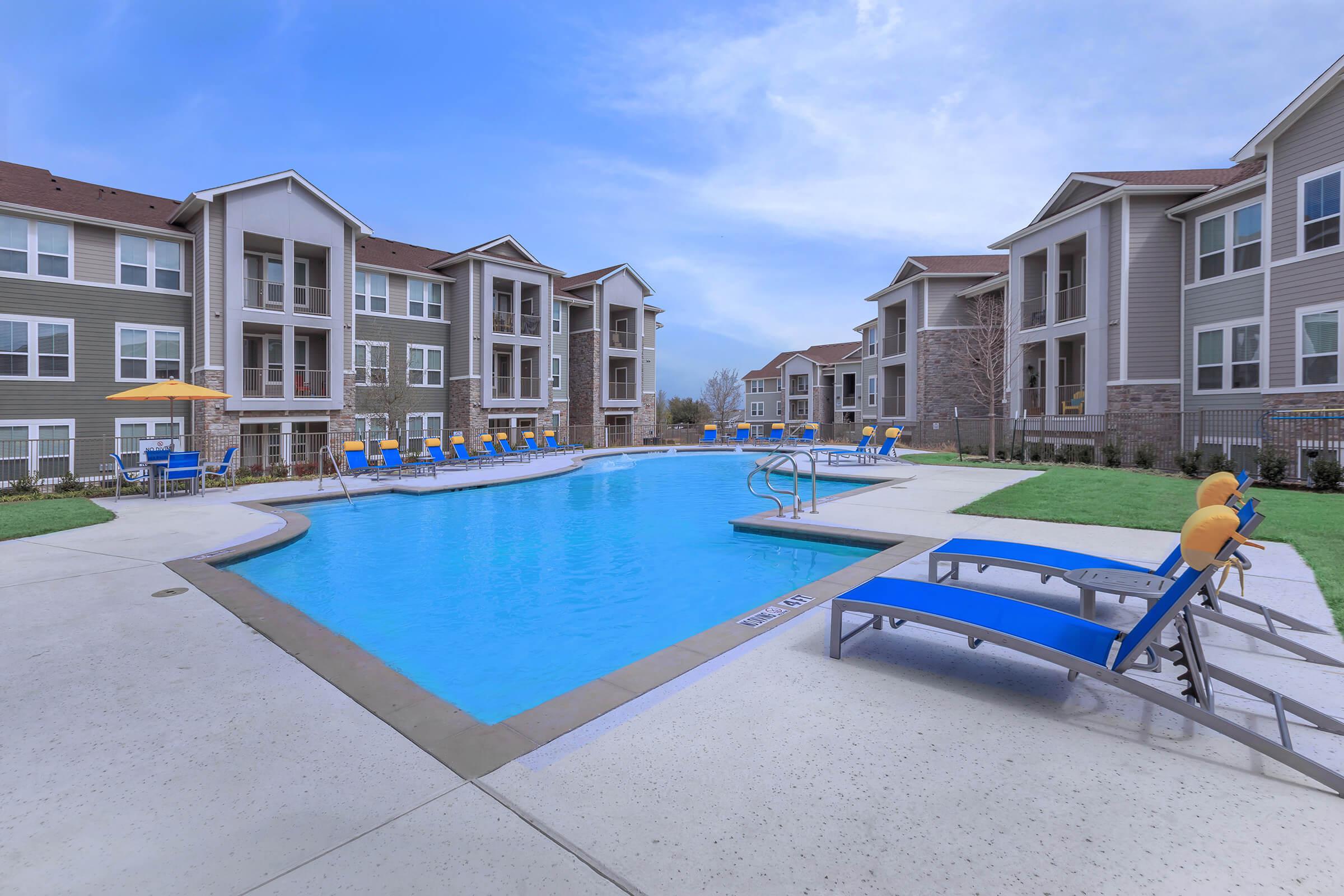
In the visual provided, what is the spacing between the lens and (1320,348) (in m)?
14.5

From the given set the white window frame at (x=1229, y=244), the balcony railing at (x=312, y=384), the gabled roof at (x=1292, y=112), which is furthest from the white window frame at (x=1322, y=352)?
the balcony railing at (x=312, y=384)

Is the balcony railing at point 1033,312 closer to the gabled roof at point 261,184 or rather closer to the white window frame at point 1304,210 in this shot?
the white window frame at point 1304,210

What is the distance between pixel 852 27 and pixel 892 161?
10.7m

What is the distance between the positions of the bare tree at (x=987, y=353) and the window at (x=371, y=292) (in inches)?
905

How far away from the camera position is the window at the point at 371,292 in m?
25.4

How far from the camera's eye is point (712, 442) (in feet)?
111

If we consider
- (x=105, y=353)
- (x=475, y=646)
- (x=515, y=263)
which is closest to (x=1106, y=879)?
(x=475, y=646)

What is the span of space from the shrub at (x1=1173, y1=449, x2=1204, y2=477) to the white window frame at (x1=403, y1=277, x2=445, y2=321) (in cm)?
2620

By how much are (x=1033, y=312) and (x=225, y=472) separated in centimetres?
2623

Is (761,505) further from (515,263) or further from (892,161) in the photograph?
(515,263)

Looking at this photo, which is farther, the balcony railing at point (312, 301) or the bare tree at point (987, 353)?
the bare tree at point (987, 353)

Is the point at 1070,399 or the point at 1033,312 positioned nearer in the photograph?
the point at 1070,399

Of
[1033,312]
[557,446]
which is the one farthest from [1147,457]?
[557,446]

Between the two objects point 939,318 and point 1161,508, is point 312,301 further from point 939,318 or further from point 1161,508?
point 939,318
